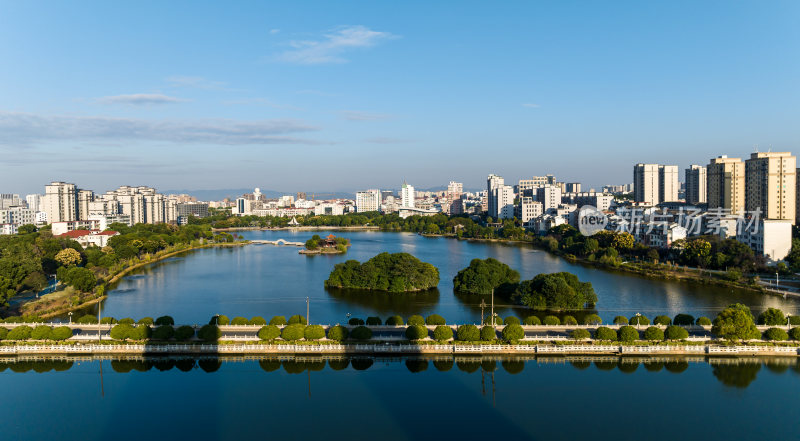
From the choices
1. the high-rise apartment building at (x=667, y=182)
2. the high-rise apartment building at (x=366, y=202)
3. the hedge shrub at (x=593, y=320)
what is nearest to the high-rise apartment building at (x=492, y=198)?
the high-rise apartment building at (x=667, y=182)

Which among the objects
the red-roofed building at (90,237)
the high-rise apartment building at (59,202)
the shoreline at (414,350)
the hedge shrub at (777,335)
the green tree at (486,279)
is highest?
the high-rise apartment building at (59,202)

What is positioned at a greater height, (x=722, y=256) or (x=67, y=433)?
(x=722, y=256)

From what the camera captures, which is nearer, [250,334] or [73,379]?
[73,379]

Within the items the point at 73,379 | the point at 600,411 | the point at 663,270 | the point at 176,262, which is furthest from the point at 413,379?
the point at 176,262

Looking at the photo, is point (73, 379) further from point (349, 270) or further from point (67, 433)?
point (349, 270)

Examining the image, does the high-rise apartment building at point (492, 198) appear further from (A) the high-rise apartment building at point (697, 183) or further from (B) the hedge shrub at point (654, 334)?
(B) the hedge shrub at point (654, 334)

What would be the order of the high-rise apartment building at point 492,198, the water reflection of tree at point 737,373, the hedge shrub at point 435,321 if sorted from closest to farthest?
the water reflection of tree at point 737,373, the hedge shrub at point 435,321, the high-rise apartment building at point 492,198

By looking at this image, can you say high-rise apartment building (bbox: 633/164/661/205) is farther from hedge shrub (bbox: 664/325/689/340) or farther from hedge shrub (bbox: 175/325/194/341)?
hedge shrub (bbox: 175/325/194/341)
